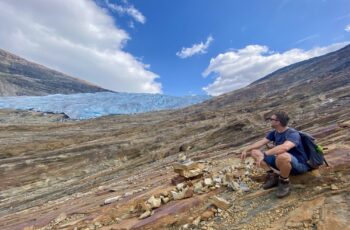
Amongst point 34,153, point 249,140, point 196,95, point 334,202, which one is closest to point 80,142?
point 34,153

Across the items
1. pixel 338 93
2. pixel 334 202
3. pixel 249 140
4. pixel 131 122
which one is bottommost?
pixel 334 202

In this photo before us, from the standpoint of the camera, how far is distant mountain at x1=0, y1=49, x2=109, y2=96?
3369 inches

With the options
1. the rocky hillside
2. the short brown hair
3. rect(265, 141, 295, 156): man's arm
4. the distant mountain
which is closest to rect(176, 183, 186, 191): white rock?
the rocky hillside

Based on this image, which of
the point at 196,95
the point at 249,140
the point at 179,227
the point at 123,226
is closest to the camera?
the point at 179,227

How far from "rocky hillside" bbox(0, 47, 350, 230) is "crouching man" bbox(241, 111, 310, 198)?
385mm

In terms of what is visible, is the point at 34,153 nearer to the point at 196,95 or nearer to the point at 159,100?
the point at 159,100

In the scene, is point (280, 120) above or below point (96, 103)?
below

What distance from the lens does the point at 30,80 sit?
91688 millimetres

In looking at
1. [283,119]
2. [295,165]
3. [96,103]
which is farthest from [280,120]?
[96,103]

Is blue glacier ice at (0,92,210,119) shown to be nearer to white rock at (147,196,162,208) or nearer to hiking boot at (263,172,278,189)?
white rock at (147,196,162,208)

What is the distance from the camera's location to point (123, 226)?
27.9 feet

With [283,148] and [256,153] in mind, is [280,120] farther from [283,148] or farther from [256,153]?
[256,153]

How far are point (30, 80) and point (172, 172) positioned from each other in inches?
3407

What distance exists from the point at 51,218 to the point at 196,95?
62.4m
